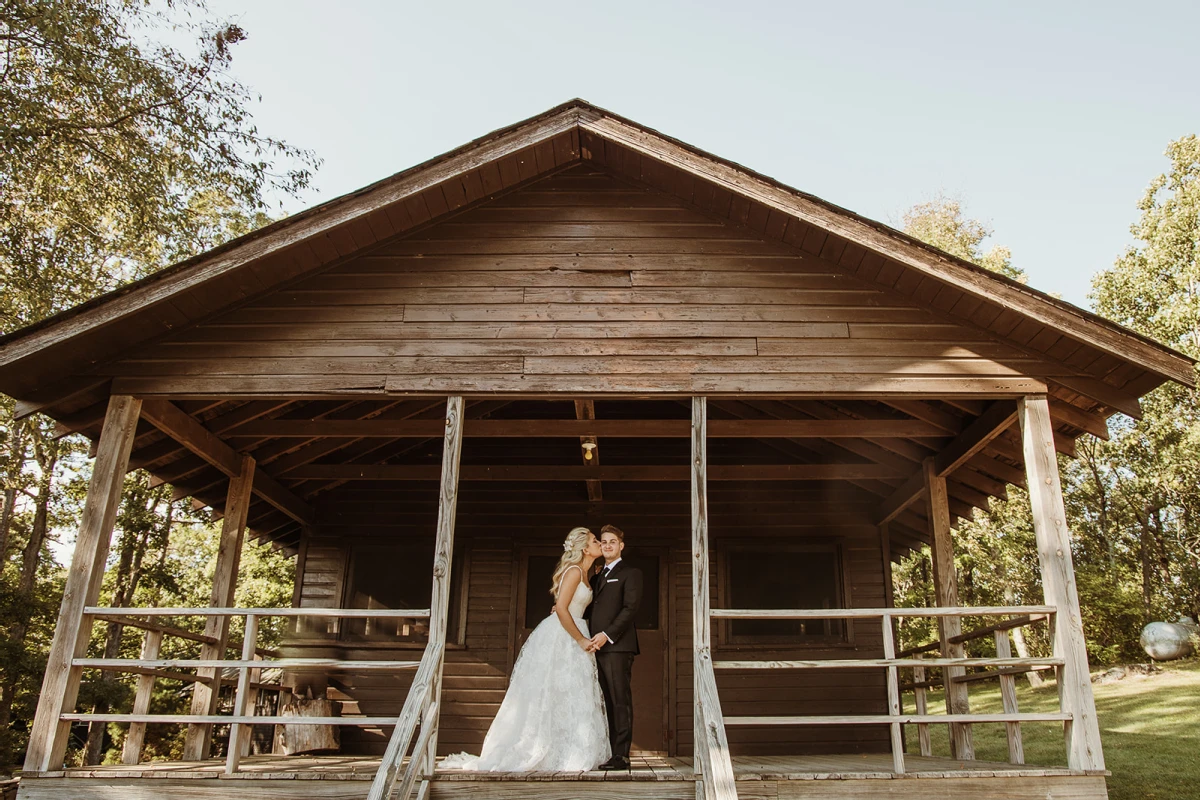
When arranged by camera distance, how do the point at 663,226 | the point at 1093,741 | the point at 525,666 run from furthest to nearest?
the point at 663,226 → the point at 525,666 → the point at 1093,741

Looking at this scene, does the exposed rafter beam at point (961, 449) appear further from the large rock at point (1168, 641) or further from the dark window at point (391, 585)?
the large rock at point (1168, 641)

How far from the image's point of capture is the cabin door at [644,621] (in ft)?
34.0

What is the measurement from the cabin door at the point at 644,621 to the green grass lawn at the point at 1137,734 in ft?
16.5

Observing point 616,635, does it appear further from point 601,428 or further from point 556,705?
point 601,428

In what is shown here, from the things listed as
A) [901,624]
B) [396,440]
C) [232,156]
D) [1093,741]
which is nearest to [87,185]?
[232,156]

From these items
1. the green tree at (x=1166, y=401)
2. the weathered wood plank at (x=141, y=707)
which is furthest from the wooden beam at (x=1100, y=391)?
the green tree at (x=1166, y=401)

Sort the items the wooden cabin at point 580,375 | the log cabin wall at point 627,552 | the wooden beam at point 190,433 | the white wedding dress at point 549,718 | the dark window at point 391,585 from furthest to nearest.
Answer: the dark window at point 391,585 → the log cabin wall at point 627,552 → the wooden beam at point 190,433 → the white wedding dress at point 549,718 → the wooden cabin at point 580,375

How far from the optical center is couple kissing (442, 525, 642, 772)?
6.48 metres

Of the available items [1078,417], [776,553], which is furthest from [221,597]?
[1078,417]

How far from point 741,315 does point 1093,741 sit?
4065mm

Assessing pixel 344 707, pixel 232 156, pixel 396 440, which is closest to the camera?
pixel 344 707

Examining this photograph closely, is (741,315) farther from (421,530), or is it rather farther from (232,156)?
(232,156)

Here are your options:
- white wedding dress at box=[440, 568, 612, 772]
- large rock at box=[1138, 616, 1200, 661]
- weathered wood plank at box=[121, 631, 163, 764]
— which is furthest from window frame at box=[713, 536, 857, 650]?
large rock at box=[1138, 616, 1200, 661]

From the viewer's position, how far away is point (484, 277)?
7.78 metres
